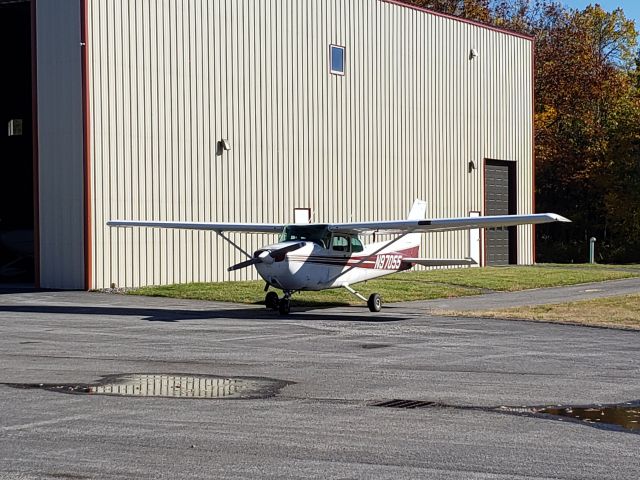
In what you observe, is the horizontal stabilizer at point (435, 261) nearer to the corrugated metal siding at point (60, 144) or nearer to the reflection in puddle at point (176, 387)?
the corrugated metal siding at point (60, 144)

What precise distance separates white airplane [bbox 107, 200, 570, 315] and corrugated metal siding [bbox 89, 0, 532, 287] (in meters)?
4.92

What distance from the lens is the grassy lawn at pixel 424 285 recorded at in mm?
27625

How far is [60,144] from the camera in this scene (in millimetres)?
29641

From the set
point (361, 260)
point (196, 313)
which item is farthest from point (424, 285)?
point (196, 313)

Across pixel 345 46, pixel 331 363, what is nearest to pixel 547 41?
pixel 345 46

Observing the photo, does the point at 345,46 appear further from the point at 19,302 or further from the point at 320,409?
the point at 320,409

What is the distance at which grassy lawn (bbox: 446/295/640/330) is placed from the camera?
21.7 m

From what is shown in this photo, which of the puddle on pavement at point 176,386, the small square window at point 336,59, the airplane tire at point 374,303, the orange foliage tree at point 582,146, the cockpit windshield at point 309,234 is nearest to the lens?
the puddle on pavement at point 176,386

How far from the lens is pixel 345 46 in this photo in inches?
1453

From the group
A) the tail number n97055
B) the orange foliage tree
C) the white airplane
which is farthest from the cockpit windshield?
the orange foliage tree

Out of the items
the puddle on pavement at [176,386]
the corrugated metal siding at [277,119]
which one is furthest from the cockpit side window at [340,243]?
the puddle on pavement at [176,386]

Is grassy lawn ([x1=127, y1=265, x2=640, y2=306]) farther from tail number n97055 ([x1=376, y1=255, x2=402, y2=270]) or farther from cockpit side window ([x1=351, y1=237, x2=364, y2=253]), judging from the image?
cockpit side window ([x1=351, y1=237, x2=364, y2=253])

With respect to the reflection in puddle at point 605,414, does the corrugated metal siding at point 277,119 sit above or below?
above

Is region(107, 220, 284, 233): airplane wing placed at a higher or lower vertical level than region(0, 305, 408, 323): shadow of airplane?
higher
